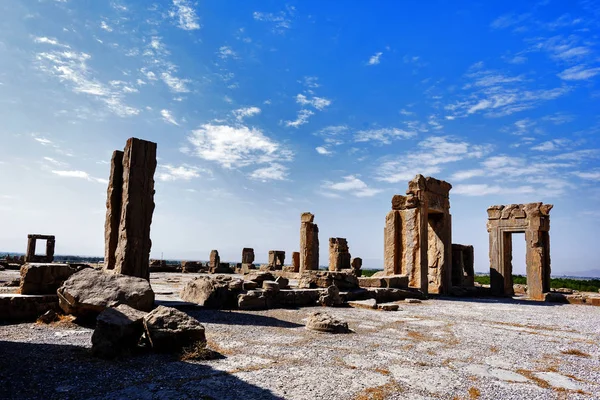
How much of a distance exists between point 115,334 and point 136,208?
4.68 m

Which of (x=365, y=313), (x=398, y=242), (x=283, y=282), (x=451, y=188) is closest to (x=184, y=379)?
(x=365, y=313)

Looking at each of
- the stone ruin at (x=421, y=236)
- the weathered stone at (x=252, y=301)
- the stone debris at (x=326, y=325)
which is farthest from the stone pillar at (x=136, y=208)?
the stone ruin at (x=421, y=236)

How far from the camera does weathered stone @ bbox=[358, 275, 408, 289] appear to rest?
13.6m

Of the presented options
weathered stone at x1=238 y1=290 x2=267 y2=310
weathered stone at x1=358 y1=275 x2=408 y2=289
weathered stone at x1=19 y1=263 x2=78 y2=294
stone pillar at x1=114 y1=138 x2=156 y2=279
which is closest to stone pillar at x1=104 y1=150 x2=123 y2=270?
stone pillar at x1=114 y1=138 x2=156 y2=279

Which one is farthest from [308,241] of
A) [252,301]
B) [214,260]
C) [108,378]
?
[108,378]

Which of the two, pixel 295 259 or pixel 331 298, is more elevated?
pixel 295 259

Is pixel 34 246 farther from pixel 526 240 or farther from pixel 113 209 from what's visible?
pixel 526 240

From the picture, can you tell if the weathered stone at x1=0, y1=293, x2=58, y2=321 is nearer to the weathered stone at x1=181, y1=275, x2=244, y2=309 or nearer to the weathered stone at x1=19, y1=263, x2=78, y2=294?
the weathered stone at x1=19, y1=263, x2=78, y2=294

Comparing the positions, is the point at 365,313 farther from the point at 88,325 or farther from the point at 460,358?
the point at 88,325

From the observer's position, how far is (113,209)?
31.8 feet

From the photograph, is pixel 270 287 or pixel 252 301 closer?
pixel 252 301

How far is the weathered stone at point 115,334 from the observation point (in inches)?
181

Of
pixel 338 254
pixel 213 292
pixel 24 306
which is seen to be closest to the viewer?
pixel 24 306

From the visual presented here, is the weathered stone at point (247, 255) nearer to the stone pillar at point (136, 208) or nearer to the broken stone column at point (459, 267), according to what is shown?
the broken stone column at point (459, 267)
